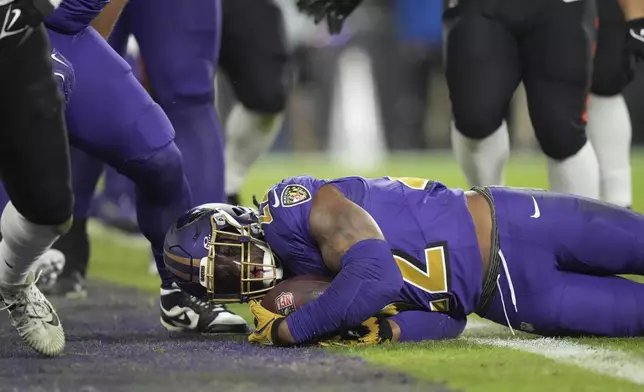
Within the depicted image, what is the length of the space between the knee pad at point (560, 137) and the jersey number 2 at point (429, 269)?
110 centimetres

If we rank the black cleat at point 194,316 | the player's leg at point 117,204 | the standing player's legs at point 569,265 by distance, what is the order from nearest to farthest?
the standing player's legs at point 569,265
the black cleat at point 194,316
the player's leg at point 117,204

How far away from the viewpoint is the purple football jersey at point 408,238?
298cm

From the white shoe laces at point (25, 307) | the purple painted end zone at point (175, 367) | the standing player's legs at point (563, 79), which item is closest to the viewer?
the purple painted end zone at point (175, 367)

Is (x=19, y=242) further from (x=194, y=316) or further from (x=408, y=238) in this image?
(x=408, y=238)

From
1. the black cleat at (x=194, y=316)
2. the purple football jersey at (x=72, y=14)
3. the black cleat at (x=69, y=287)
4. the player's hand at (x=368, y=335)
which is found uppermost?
the purple football jersey at (x=72, y=14)

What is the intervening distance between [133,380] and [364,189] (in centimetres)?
82

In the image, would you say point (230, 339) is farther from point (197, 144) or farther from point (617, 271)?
point (617, 271)

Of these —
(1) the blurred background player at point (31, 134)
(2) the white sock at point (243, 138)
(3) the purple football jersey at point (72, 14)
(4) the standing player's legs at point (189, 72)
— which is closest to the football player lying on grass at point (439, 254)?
(1) the blurred background player at point (31, 134)

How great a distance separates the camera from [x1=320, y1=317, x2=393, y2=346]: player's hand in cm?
294

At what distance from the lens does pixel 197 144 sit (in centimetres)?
378

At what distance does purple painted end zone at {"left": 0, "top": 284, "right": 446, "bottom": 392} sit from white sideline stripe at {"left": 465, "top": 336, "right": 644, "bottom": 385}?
43 centimetres

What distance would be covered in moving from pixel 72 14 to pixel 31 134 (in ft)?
2.08

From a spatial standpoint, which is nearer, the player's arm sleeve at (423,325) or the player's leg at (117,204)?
the player's arm sleeve at (423,325)

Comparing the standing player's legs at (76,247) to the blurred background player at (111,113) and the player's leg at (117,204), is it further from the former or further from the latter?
the player's leg at (117,204)
